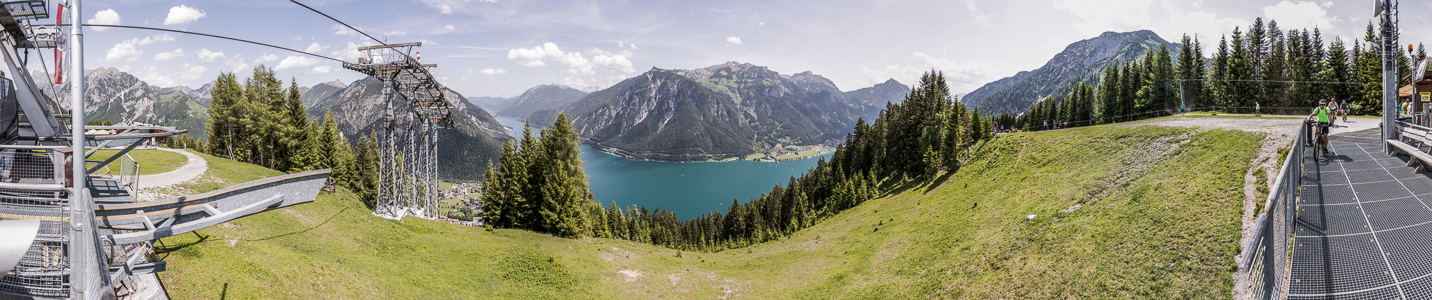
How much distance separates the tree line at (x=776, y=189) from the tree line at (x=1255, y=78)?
22.0 m

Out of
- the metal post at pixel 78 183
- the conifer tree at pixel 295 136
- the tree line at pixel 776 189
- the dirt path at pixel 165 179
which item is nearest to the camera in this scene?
the metal post at pixel 78 183

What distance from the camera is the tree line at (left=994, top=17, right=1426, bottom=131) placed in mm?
45000

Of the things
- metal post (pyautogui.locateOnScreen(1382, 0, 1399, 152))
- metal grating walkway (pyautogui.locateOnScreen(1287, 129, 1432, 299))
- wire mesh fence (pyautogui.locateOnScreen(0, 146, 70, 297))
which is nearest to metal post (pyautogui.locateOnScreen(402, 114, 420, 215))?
wire mesh fence (pyautogui.locateOnScreen(0, 146, 70, 297))

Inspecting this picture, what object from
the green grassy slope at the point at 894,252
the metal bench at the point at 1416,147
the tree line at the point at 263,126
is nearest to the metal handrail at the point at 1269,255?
the green grassy slope at the point at 894,252

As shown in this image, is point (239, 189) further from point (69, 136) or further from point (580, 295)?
point (580, 295)

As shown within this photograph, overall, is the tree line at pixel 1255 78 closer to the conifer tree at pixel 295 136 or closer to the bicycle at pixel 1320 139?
the bicycle at pixel 1320 139

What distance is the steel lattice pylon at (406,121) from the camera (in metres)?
21.3

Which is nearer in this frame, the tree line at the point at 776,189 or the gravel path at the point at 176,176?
the gravel path at the point at 176,176

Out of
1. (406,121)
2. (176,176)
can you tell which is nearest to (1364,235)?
(406,121)

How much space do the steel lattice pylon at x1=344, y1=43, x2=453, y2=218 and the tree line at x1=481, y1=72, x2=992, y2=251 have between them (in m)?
5.26

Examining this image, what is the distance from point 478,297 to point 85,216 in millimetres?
10914

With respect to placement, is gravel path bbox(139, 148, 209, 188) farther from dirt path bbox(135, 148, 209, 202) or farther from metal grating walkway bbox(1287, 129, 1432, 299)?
metal grating walkway bbox(1287, 129, 1432, 299)

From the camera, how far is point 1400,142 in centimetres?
1384

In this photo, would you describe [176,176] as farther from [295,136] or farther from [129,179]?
[295,136]
